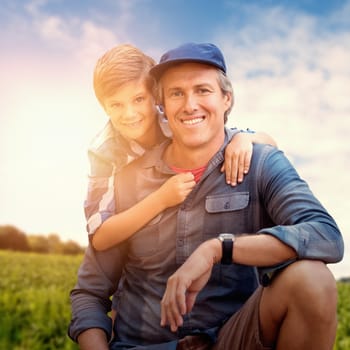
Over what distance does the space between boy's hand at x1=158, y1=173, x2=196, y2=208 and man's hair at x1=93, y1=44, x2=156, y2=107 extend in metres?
0.37

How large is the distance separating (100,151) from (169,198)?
0.38 meters

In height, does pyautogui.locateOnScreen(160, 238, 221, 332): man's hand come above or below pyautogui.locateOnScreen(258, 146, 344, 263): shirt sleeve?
below

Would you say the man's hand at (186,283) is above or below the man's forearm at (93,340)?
above

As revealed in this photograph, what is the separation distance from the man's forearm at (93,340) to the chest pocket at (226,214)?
535 millimetres

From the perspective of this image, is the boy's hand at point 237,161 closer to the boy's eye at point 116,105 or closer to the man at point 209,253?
the man at point 209,253

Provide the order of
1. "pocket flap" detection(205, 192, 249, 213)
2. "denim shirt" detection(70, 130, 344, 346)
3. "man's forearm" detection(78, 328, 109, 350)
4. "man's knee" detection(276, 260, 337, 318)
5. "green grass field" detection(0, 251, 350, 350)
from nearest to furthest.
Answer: "man's knee" detection(276, 260, 337, 318), "denim shirt" detection(70, 130, 344, 346), "pocket flap" detection(205, 192, 249, 213), "man's forearm" detection(78, 328, 109, 350), "green grass field" detection(0, 251, 350, 350)

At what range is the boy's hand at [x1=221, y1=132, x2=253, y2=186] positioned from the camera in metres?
2.20

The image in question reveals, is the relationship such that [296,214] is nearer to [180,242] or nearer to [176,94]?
[180,242]

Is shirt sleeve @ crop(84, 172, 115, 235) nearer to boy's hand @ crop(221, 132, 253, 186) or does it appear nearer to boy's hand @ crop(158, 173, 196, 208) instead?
boy's hand @ crop(158, 173, 196, 208)

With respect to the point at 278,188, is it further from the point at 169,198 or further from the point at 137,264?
the point at 137,264

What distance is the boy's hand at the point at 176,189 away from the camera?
2.24 m

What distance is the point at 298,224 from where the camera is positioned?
194 cm

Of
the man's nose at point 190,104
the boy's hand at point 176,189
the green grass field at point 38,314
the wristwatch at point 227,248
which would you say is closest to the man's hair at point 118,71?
the man's nose at point 190,104

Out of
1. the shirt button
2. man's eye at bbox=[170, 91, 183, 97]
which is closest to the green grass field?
the shirt button
